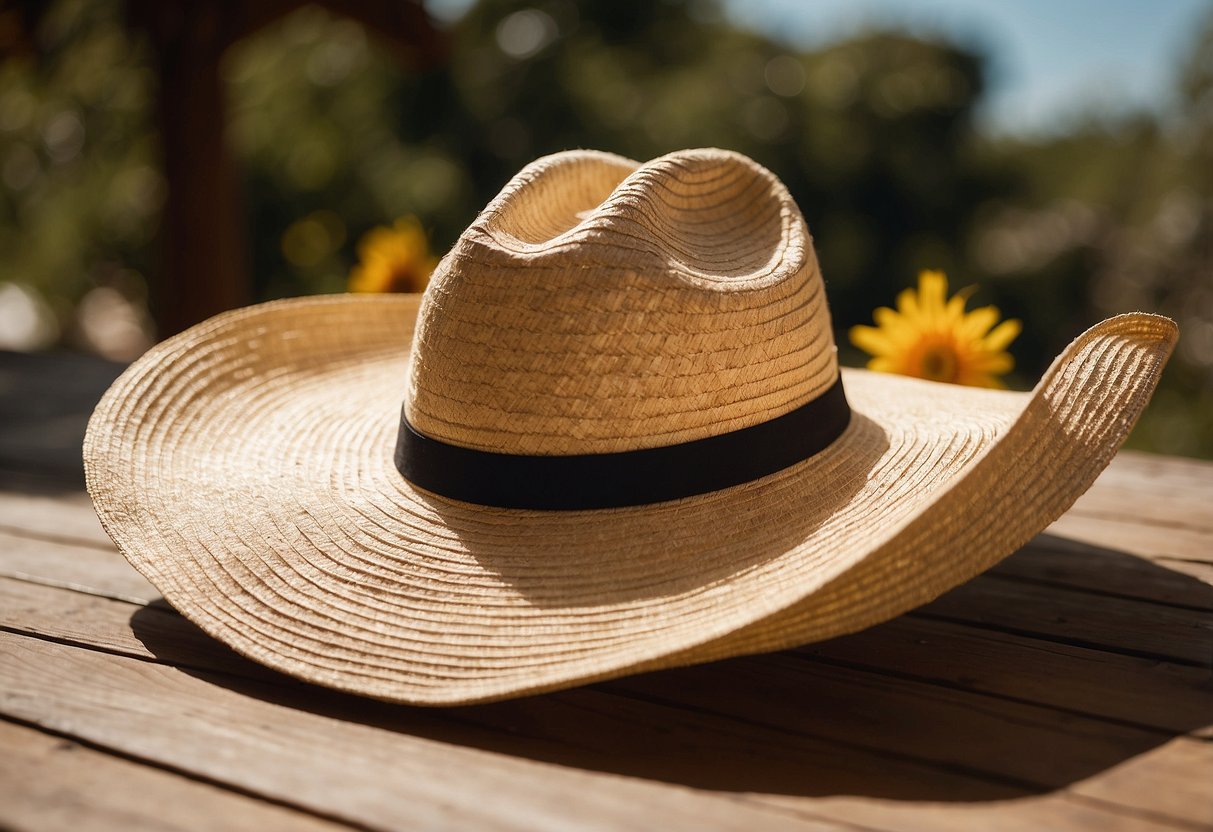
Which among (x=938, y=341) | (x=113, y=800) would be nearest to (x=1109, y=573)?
(x=938, y=341)

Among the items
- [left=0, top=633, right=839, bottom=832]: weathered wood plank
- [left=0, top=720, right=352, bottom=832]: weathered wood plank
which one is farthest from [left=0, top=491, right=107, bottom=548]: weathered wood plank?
[left=0, top=720, right=352, bottom=832]: weathered wood plank

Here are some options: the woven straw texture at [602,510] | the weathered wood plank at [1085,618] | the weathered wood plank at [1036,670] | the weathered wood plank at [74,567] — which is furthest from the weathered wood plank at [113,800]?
the weathered wood plank at [1085,618]

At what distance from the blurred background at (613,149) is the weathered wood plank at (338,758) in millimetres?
2617

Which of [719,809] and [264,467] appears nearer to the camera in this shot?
[719,809]

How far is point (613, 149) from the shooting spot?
5.66 metres

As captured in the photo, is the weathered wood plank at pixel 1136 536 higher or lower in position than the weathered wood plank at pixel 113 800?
higher

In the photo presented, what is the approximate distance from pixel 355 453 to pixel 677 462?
57 cm

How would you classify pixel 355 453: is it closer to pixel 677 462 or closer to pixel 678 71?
pixel 677 462

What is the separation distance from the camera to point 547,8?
20.2 ft

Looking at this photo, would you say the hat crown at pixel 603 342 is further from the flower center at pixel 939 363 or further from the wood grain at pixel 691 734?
the flower center at pixel 939 363

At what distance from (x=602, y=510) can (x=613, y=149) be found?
4.56 meters

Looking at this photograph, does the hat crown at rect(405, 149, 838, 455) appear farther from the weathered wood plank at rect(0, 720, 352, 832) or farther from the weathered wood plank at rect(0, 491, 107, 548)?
the weathered wood plank at rect(0, 491, 107, 548)

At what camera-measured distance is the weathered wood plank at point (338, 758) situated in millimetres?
1091

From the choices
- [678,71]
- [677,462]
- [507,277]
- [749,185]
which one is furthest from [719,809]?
[678,71]
